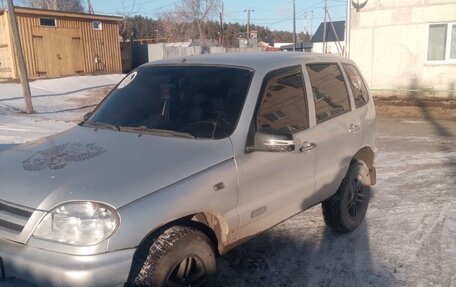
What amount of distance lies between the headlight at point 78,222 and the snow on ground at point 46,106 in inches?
294

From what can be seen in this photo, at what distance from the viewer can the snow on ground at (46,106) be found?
35.2 feet

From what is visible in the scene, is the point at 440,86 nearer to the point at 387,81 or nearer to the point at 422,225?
the point at 387,81

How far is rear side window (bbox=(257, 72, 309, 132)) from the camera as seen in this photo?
346 cm

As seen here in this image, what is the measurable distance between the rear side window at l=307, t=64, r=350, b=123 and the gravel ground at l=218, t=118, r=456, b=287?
1330mm

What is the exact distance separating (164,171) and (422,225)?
11.0 ft

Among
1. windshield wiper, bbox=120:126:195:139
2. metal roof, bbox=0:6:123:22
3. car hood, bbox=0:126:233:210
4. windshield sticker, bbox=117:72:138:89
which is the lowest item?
car hood, bbox=0:126:233:210

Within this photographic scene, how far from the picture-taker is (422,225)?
474 cm

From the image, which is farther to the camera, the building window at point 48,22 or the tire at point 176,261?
the building window at point 48,22

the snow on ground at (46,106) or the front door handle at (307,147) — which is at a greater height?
the front door handle at (307,147)

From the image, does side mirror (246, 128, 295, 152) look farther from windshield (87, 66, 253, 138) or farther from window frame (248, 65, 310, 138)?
windshield (87, 66, 253, 138)

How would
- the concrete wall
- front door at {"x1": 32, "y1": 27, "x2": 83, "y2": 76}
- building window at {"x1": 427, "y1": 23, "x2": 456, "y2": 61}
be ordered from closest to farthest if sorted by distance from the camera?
building window at {"x1": 427, "y1": 23, "x2": 456, "y2": 61}, the concrete wall, front door at {"x1": 32, "y1": 27, "x2": 83, "y2": 76}

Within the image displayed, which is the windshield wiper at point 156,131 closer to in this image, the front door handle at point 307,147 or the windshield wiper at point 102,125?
the windshield wiper at point 102,125

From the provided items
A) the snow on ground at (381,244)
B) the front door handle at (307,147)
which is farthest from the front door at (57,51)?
the front door handle at (307,147)

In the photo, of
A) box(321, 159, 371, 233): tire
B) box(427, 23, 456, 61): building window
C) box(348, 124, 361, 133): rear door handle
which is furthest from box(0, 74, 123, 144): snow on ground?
box(427, 23, 456, 61): building window
